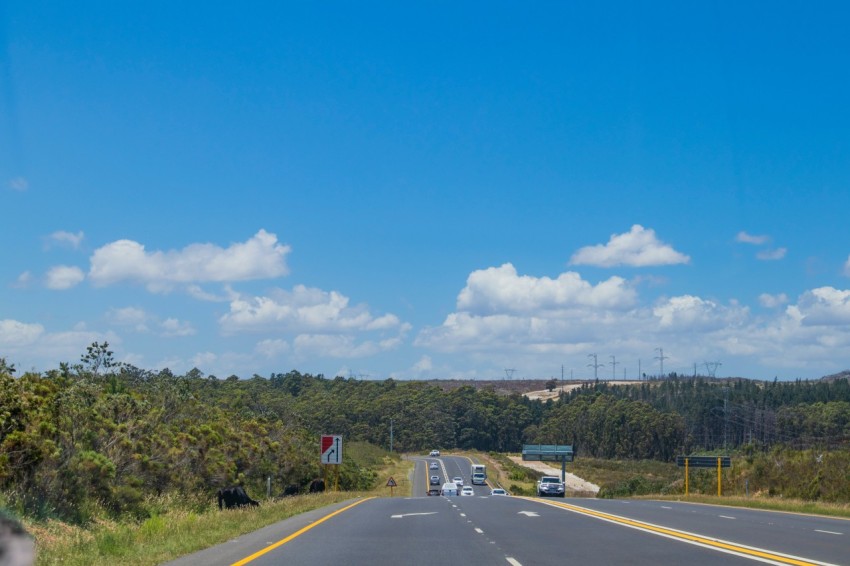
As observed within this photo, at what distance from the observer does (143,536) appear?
18328mm

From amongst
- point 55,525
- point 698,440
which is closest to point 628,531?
point 55,525

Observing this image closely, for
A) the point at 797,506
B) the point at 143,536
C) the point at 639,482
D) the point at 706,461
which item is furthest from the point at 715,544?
the point at 639,482

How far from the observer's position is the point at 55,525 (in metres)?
20.9

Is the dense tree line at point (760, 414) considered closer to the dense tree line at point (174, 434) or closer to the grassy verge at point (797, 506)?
the dense tree line at point (174, 434)

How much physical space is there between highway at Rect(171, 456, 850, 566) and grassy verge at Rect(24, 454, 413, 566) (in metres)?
0.57

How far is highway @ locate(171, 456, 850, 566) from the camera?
602 inches

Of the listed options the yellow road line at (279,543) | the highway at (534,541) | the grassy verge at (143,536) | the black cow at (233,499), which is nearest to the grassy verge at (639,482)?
the highway at (534,541)

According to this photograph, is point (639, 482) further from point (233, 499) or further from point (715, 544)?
point (715, 544)

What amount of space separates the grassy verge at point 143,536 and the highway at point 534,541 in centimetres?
57

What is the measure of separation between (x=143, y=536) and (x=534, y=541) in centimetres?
795

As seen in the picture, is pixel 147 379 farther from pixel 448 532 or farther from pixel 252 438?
pixel 448 532

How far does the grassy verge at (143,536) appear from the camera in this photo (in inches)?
569

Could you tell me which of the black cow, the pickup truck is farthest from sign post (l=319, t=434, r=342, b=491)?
the pickup truck

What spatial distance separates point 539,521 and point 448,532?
15.8ft
